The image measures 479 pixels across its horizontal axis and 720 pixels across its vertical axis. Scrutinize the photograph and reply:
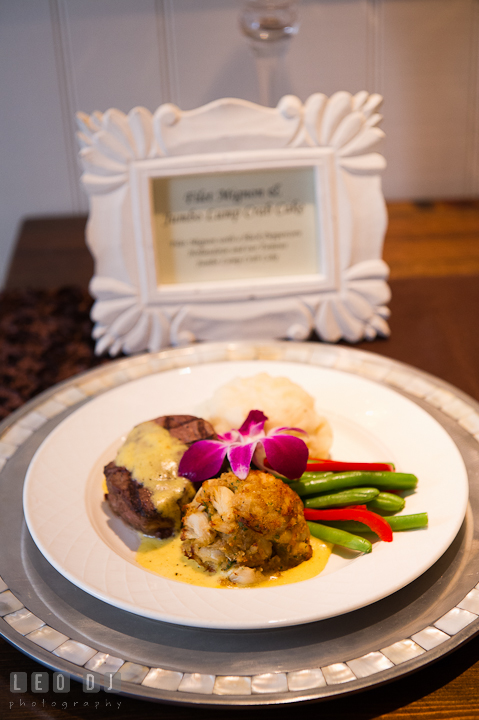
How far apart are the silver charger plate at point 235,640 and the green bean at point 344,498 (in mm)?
135

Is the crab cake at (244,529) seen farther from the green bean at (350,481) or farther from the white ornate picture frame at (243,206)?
the white ornate picture frame at (243,206)

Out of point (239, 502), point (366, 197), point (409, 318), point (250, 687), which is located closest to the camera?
point (250, 687)

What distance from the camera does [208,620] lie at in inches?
26.9

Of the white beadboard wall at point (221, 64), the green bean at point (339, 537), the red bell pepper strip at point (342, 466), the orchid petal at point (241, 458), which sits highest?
the white beadboard wall at point (221, 64)

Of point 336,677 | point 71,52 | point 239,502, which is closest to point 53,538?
point 239,502

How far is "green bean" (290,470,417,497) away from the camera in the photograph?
3.08 ft

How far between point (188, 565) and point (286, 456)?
211 millimetres

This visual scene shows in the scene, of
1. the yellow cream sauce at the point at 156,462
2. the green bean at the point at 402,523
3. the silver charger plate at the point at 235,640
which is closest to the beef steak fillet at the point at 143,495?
the yellow cream sauce at the point at 156,462

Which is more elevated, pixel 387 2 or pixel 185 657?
pixel 387 2

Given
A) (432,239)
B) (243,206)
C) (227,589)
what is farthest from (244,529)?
(432,239)

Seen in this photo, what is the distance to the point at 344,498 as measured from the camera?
94 centimetres

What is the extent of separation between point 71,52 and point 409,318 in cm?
168

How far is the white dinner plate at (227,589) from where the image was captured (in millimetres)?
714

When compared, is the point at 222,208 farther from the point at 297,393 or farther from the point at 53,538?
the point at 53,538
